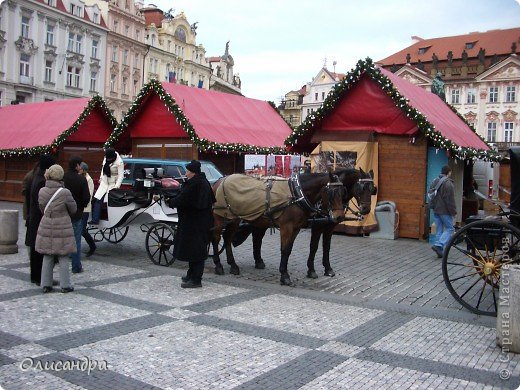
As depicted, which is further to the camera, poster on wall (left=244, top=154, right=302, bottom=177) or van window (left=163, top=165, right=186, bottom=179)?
poster on wall (left=244, top=154, right=302, bottom=177)

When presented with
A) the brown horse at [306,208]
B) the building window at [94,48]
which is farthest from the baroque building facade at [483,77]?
the brown horse at [306,208]

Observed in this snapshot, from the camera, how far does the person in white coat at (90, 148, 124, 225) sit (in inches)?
428

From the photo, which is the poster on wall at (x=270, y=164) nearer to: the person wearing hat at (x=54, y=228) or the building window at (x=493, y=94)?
the person wearing hat at (x=54, y=228)

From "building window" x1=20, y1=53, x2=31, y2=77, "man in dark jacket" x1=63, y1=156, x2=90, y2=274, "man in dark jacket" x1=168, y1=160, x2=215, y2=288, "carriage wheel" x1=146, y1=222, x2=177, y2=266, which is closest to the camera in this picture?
"man in dark jacket" x1=168, y1=160, x2=215, y2=288

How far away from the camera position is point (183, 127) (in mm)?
18031

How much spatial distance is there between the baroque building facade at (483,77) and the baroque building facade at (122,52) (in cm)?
2958

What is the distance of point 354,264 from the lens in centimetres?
1091

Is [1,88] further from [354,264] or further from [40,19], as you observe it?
[354,264]

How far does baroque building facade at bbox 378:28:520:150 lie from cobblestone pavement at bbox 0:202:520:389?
5201 cm

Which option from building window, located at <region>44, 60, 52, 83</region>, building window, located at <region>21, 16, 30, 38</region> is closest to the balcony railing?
building window, located at <region>44, 60, 52, 83</region>

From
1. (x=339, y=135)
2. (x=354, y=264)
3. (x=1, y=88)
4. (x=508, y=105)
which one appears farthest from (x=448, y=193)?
(x=508, y=105)

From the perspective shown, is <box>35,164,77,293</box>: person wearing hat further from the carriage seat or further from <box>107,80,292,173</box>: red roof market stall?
<box>107,80,292,173</box>: red roof market stall

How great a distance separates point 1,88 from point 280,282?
1585 inches

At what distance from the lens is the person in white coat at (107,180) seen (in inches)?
428
